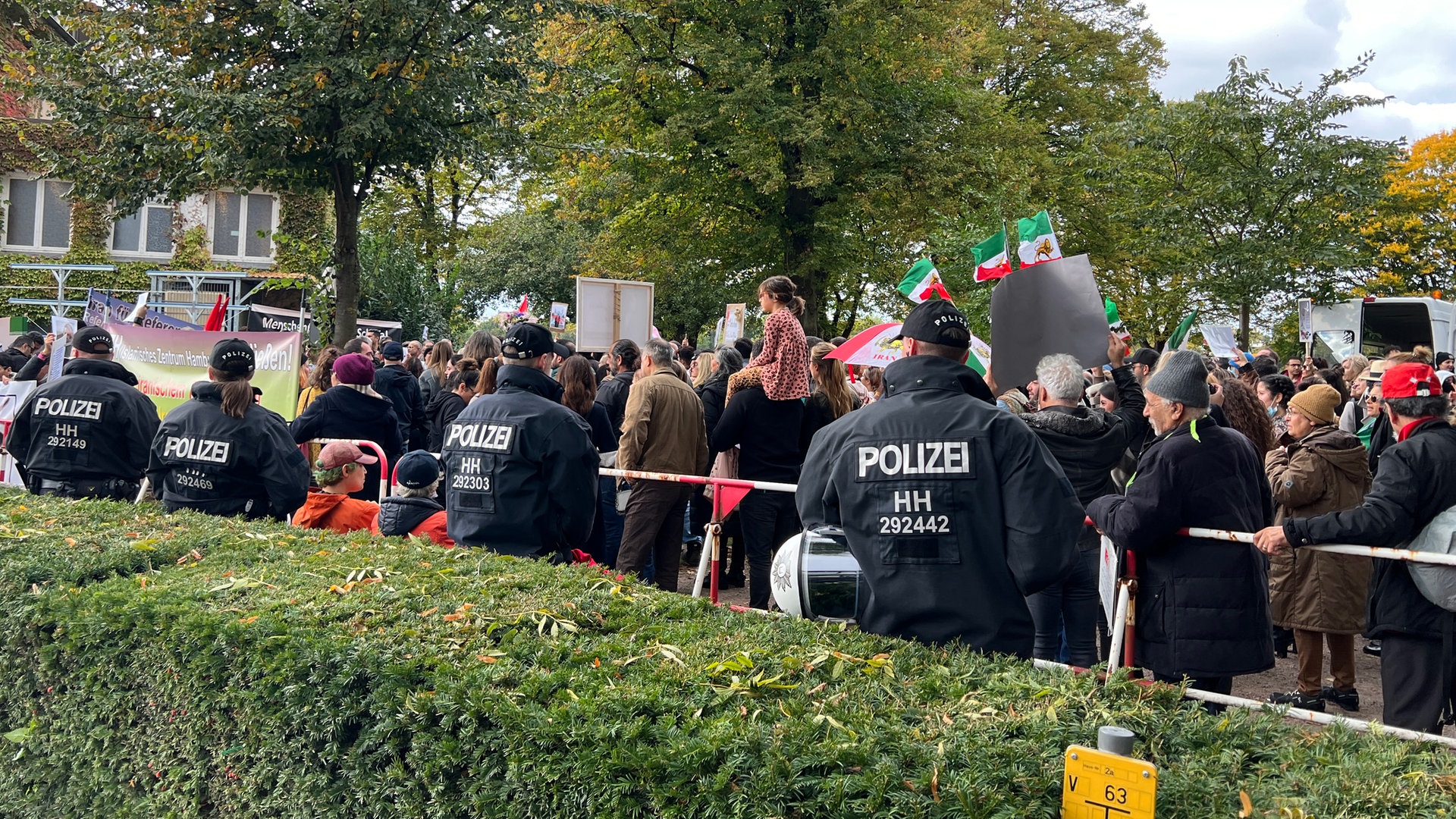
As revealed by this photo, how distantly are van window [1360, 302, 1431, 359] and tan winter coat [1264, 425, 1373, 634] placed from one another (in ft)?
78.9

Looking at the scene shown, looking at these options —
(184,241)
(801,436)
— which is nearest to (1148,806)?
(801,436)

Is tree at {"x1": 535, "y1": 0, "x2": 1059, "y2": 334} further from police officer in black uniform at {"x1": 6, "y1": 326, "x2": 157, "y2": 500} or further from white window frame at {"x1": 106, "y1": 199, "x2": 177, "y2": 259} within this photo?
police officer in black uniform at {"x1": 6, "y1": 326, "x2": 157, "y2": 500}

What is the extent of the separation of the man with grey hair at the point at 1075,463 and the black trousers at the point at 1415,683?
153 cm

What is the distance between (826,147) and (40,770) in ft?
74.4

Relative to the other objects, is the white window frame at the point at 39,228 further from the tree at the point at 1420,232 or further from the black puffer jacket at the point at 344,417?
the tree at the point at 1420,232

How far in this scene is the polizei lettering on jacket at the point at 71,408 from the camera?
7590 millimetres

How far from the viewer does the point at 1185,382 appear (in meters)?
5.10

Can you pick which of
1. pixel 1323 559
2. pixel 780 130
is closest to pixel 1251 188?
pixel 780 130

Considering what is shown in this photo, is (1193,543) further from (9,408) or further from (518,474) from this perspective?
(9,408)

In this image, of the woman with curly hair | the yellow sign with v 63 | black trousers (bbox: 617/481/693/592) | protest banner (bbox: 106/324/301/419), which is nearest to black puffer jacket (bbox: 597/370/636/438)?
black trousers (bbox: 617/481/693/592)

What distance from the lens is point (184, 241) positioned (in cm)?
3469

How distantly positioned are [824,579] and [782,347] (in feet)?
13.3

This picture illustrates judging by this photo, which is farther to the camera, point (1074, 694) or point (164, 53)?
point (164, 53)

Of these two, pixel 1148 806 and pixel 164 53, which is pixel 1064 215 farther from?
pixel 1148 806
